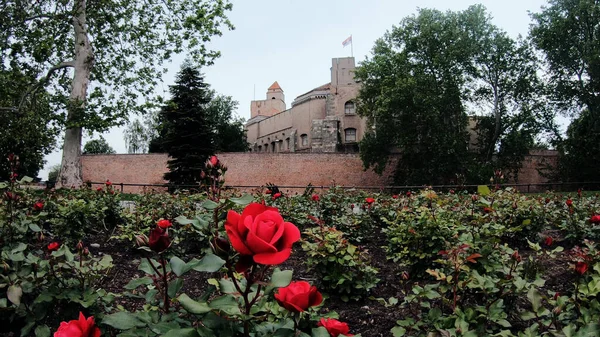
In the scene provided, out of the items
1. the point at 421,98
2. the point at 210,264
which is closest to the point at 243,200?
the point at 210,264

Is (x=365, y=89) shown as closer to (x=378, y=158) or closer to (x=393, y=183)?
(x=378, y=158)

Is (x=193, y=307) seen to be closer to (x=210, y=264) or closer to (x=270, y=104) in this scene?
(x=210, y=264)

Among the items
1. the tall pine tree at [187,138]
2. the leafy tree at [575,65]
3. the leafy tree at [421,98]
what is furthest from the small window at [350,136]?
the leafy tree at [575,65]

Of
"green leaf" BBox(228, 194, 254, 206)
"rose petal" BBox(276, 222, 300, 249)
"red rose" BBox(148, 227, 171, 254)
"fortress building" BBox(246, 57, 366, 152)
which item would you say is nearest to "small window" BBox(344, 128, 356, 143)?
"fortress building" BBox(246, 57, 366, 152)

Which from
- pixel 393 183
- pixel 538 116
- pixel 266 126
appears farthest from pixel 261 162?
pixel 266 126

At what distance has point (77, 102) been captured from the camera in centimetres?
1439

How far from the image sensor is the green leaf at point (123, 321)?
1.07 metres

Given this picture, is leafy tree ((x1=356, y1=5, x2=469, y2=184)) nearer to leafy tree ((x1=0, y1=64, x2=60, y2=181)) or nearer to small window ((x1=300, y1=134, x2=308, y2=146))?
small window ((x1=300, y1=134, x2=308, y2=146))

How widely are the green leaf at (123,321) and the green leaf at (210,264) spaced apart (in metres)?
0.26

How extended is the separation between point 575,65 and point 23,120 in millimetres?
A: 29011

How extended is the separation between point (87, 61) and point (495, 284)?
53.2 ft

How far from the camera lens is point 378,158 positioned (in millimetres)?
27578

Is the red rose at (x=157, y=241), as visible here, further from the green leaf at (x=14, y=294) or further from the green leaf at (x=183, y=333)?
the green leaf at (x=14, y=294)

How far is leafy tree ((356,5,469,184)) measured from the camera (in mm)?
24797
